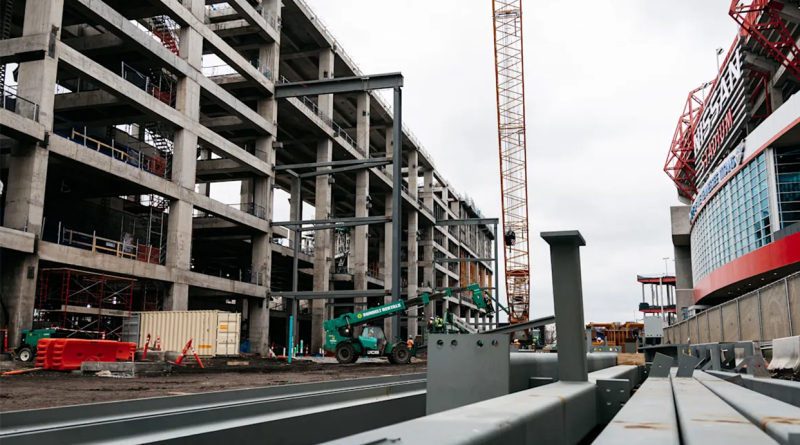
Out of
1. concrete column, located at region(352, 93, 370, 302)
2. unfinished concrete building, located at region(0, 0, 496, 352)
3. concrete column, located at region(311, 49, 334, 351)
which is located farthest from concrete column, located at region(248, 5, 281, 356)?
concrete column, located at region(352, 93, 370, 302)

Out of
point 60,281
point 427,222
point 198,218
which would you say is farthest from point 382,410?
point 427,222

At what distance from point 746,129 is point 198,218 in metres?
39.7

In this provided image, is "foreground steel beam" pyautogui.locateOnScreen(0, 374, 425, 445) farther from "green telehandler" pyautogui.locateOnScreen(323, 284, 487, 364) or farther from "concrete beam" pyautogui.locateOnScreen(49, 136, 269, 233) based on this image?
"green telehandler" pyautogui.locateOnScreen(323, 284, 487, 364)

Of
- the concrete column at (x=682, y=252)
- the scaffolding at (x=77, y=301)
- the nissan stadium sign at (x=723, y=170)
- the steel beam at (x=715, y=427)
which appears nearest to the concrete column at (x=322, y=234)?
the scaffolding at (x=77, y=301)

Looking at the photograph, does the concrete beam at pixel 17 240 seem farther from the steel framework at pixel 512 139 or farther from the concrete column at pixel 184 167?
the steel framework at pixel 512 139

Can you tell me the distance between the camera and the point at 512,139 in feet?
241

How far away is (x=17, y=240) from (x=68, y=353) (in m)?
6.11

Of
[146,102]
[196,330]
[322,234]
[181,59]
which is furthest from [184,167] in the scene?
[322,234]

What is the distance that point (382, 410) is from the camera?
12.4ft

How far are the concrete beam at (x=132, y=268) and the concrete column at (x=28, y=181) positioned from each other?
3.07 feet

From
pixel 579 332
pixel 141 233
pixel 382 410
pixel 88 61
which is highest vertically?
pixel 88 61

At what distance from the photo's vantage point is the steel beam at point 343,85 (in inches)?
1389

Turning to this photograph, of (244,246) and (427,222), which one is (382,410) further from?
(427,222)

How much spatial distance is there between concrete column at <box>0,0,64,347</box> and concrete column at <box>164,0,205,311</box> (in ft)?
26.5
